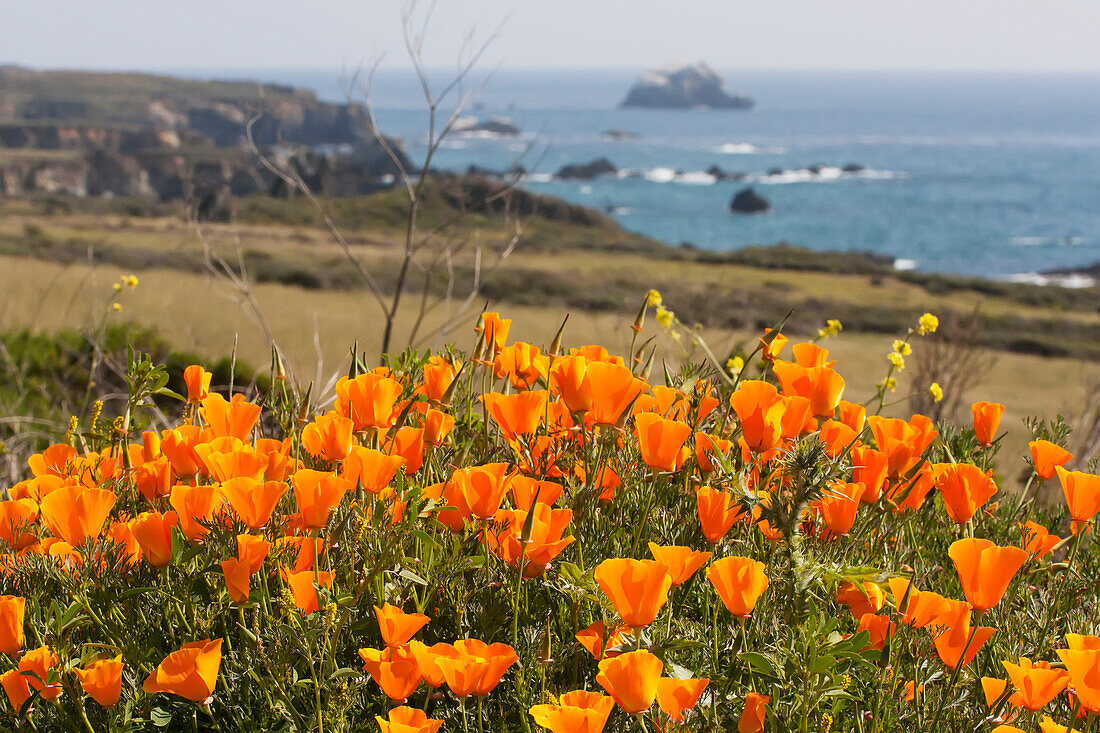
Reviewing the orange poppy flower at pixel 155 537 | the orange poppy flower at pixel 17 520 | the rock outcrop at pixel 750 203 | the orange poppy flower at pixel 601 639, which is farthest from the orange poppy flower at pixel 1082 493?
the rock outcrop at pixel 750 203

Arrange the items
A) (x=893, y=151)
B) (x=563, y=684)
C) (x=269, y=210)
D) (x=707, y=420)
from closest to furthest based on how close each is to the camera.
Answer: (x=563, y=684) → (x=707, y=420) → (x=269, y=210) → (x=893, y=151)

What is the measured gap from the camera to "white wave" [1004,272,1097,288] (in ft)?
152

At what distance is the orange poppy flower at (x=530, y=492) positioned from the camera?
55.3 inches

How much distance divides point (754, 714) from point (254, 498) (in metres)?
0.77

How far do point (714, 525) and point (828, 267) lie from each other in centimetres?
4045

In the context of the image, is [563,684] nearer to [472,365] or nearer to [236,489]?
[236,489]

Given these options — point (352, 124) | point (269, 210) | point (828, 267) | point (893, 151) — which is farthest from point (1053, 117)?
point (269, 210)

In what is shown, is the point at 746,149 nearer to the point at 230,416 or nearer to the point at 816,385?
the point at 816,385

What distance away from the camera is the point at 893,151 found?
120m

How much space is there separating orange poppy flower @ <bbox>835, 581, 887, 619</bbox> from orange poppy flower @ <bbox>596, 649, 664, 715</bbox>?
457 mm

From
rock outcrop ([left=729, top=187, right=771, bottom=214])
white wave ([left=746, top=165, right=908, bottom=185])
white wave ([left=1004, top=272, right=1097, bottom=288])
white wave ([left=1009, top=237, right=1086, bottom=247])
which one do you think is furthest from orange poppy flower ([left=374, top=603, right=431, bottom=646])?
white wave ([left=746, top=165, right=908, bottom=185])

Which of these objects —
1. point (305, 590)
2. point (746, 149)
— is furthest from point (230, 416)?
point (746, 149)

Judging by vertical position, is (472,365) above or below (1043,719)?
above

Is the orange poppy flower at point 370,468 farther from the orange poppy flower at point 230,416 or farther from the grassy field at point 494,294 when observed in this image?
the grassy field at point 494,294
